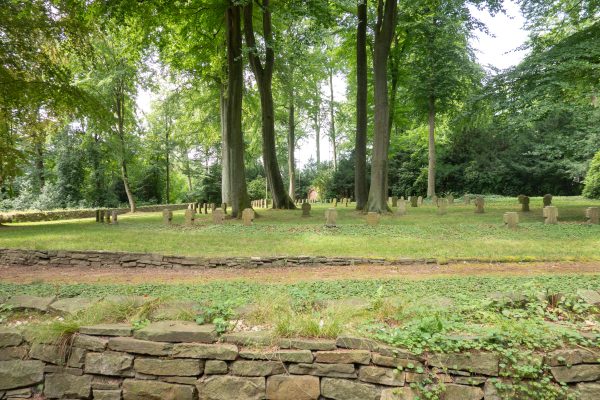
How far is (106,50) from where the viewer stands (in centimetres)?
2578

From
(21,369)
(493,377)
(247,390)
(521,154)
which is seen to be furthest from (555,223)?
(521,154)

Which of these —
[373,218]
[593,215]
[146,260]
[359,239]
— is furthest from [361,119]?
[146,260]

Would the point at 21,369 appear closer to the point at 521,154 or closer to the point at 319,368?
the point at 319,368

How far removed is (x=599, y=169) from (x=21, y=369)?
27.7 m

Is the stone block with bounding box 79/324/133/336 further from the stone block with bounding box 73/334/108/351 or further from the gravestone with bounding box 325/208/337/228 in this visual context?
the gravestone with bounding box 325/208/337/228

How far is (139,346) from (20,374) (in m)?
1.23

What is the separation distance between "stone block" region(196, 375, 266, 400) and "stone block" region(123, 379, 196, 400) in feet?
0.44

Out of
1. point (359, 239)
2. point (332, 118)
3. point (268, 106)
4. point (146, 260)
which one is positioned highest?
point (332, 118)

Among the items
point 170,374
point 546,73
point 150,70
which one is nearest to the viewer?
point 170,374

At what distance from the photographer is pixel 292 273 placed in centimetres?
898

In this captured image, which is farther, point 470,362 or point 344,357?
point 344,357

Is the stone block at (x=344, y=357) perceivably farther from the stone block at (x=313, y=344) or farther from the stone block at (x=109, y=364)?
the stone block at (x=109, y=364)

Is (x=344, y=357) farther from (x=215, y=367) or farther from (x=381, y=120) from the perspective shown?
(x=381, y=120)

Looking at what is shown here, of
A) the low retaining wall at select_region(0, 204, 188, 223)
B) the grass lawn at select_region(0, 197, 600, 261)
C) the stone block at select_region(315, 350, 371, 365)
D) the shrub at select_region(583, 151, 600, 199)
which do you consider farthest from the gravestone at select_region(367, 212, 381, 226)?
the low retaining wall at select_region(0, 204, 188, 223)
